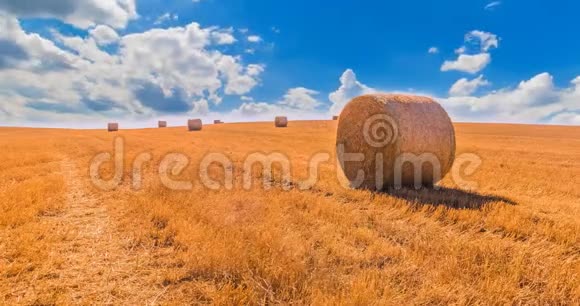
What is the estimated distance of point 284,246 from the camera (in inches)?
184

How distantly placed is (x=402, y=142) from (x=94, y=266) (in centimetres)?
716

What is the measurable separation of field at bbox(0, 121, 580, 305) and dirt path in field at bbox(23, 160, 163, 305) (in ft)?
0.06

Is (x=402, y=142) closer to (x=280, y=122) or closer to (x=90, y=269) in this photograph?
(x=90, y=269)

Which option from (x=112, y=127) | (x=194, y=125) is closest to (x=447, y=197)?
(x=194, y=125)

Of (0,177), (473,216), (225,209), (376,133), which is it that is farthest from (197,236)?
(0,177)

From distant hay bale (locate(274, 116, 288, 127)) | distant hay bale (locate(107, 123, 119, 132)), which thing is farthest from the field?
distant hay bale (locate(107, 123, 119, 132))

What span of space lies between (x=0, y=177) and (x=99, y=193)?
3533mm

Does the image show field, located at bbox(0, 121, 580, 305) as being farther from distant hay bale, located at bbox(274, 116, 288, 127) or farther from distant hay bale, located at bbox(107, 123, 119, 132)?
distant hay bale, located at bbox(107, 123, 119, 132)

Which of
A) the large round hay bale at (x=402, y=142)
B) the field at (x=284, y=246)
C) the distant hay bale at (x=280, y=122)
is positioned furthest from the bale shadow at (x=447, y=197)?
the distant hay bale at (x=280, y=122)

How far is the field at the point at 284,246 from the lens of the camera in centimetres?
369

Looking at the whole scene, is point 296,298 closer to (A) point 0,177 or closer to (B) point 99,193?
(B) point 99,193

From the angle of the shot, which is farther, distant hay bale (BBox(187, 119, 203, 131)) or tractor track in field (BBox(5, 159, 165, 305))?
distant hay bale (BBox(187, 119, 203, 131))

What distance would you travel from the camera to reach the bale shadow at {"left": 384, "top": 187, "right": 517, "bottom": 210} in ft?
23.9

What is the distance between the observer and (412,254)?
15.1 ft
